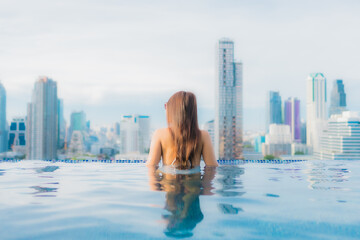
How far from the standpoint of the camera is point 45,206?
10.3 feet

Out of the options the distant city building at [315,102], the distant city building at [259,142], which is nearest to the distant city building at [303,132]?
the distant city building at [315,102]

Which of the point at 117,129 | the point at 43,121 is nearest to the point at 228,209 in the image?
the point at 43,121

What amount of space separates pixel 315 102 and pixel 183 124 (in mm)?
158274

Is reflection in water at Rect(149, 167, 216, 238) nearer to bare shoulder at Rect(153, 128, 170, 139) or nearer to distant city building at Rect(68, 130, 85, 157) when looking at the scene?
bare shoulder at Rect(153, 128, 170, 139)

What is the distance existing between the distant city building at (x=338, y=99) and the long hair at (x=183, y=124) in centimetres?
17062

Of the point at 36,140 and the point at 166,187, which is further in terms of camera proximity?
the point at 36,140

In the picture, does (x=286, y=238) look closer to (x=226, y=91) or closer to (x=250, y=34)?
(x=250, y=34)

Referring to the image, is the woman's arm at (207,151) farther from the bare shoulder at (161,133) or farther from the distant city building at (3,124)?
the distant city building at (3,124)

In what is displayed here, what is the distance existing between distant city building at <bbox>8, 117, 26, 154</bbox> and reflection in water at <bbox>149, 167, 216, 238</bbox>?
98.8 m

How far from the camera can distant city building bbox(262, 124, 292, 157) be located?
12712 centimetres

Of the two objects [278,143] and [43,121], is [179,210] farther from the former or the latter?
[278,143]

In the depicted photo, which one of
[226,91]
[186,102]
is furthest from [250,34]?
[186,102]

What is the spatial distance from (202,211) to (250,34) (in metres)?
56.0

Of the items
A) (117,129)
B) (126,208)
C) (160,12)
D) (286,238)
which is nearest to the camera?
(286,238)
